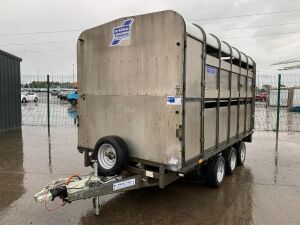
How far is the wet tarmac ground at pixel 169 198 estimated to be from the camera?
4309mm

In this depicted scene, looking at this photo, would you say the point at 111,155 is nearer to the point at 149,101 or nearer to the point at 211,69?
the point at 149,101

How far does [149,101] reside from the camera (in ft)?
14.5

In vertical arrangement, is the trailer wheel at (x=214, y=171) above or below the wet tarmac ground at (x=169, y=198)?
above

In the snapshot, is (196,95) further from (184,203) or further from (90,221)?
(90,221)

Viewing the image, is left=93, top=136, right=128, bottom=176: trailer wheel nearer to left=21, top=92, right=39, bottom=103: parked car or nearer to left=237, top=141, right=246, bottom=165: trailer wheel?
left=237, top=141, right=246, bottom=165: trailer wheel

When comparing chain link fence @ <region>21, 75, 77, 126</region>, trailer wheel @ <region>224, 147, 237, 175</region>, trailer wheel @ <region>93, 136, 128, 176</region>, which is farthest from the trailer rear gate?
chain link fence @ <region>21, 75, 77, 126</region>

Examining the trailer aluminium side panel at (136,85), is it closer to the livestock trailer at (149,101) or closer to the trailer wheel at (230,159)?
the livestock trailer at (149,101)

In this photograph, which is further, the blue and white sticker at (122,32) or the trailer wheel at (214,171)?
the trailer wheel at (214,171)

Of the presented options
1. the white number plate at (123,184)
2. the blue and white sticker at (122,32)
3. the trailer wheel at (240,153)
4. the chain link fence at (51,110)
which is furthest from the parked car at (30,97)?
the white number plate at (123,184)

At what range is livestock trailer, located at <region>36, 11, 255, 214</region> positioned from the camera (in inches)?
162

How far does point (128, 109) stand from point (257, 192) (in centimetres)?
290

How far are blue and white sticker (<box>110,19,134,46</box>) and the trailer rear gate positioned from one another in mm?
43

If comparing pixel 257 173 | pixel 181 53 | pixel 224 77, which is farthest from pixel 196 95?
pixel 257 173

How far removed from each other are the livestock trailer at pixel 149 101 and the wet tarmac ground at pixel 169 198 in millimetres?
484
